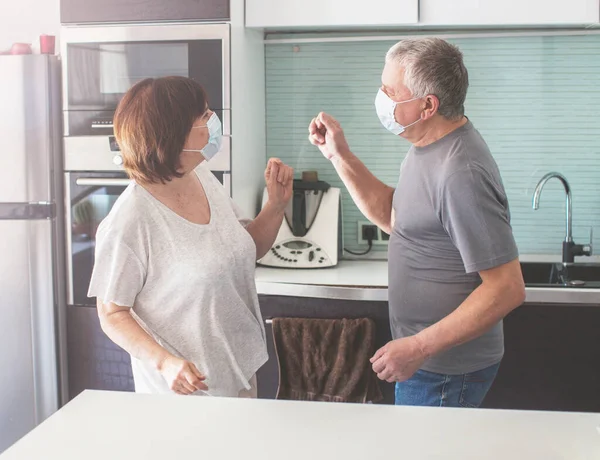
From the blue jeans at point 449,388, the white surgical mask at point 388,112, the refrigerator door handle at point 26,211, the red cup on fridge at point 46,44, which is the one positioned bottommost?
the blue jeans at point 449,388

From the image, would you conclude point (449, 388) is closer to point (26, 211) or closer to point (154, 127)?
point (154, 127)

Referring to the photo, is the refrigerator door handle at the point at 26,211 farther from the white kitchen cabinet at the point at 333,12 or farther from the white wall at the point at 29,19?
the white kitchen cabinet at the point at 333,12

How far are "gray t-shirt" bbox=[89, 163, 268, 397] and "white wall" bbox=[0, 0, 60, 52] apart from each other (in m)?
1.66

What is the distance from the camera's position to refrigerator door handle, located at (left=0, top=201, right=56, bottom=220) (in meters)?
2.74

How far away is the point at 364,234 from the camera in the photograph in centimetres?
309

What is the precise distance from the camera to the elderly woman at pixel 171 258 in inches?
63.6

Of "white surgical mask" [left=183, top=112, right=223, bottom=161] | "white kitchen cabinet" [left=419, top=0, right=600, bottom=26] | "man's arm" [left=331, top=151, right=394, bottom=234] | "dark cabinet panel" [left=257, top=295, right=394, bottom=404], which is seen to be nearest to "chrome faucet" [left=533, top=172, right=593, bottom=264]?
"white kitchen cabinet" [left=419, top=0, right=600, bottom=26]

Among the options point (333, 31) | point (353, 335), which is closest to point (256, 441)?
point (353, 335)

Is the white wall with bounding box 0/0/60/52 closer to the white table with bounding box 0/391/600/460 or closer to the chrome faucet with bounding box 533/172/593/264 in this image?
the chrome faucet with bounding box 533/172/593/264

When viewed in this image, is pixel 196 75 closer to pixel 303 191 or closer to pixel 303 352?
pixel 303 191

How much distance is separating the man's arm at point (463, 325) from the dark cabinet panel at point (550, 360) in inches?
33.6

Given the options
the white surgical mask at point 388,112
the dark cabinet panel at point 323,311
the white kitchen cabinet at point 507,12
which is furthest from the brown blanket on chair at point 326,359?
the white kitchen cabinet at point 507,12

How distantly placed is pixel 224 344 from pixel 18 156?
1391 millimetres

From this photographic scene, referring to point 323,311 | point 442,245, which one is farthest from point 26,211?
point 442,245
